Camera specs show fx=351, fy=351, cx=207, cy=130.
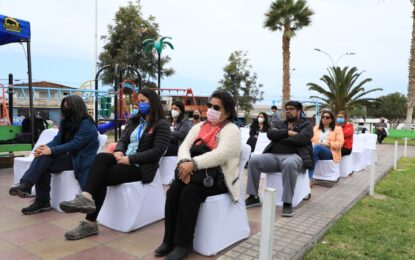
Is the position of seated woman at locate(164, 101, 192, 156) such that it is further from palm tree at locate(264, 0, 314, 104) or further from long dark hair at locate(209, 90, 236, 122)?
palm tree at locate(264, 0, 314, 104)

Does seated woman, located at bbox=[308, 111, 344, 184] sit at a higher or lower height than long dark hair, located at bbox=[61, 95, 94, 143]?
lower

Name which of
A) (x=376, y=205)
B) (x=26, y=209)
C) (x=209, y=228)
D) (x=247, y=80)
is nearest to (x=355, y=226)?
(x=376, y=205)

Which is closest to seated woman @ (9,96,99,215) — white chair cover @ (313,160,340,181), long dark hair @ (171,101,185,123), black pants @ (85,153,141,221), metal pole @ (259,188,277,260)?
black pants @ (85,153,141,221)

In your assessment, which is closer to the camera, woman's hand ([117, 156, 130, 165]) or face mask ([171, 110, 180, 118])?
woman's hand ([117, 156, 130, 165])

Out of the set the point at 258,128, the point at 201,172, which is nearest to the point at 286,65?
the point at 258,128

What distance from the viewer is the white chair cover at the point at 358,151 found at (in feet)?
26.7

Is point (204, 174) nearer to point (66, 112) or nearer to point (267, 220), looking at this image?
point (267, 220)

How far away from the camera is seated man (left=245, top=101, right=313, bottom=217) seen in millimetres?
4605

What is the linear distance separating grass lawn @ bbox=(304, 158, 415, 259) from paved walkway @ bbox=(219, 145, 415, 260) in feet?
0.31

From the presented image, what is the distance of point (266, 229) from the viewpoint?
2.47 m

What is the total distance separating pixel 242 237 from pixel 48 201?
2.47m

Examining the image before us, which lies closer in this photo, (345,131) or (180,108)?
(180,108)

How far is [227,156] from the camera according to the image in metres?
3.29

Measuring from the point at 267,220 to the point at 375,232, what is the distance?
217 centimetres
